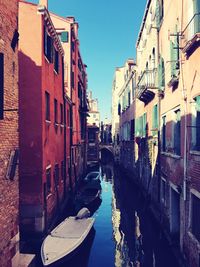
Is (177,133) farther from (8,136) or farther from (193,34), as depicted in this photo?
(8,136)

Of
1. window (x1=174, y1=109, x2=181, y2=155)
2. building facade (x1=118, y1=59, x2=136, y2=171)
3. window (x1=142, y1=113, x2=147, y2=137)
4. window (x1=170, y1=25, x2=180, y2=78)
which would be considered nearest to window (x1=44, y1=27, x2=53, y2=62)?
window (x1=170, y1=25, x2=180, y2=78)

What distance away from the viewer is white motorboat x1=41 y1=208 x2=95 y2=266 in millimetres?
9502

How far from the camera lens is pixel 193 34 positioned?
28.9 feet

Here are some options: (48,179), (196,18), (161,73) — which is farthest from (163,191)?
(196,18)

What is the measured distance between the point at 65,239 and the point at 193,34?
8511 mm

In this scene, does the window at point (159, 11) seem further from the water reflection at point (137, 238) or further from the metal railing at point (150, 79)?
the water reflection at point (137, 238)

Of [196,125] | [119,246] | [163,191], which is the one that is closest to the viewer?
[196,125]

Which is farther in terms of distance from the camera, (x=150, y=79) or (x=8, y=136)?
(x=150, y=79)

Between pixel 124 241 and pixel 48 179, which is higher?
pixel 48 179

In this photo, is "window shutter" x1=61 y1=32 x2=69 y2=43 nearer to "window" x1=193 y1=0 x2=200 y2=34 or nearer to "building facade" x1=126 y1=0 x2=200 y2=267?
"building facade" x1=126 y1=0 x2=200 y2=267

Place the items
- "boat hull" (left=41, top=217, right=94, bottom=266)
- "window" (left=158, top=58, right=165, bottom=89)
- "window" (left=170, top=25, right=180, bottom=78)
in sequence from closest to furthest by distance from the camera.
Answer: "boat hull" (left=41, top=217, right=94, bottom=266), "window" (left=170, top=25, right=180, bottom=78), "window" (left=158, top=58, right=165, bottom=89)

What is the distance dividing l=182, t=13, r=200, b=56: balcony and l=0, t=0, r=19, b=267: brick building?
Result: 197 inches

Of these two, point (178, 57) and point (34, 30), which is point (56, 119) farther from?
point (178, 57)

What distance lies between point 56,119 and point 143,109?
24.5ft
